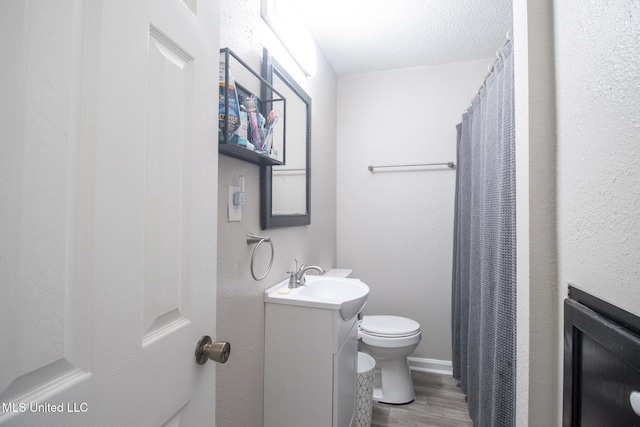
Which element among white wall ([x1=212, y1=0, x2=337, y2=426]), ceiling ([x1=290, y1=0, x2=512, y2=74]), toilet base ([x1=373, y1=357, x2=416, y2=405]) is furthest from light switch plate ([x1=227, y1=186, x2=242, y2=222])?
toilet base ([x1=373, y1=357, x2=416, y2=405])

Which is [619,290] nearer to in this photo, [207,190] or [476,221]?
[207,190]

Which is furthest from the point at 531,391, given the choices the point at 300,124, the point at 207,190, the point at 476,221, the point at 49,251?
the point at 300,124

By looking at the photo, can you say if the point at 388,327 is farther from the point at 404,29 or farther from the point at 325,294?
the point at 404,29

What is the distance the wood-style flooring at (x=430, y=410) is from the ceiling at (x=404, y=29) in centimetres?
245

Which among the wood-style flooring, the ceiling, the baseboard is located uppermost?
the ceiling

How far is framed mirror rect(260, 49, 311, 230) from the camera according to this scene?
1.35 m

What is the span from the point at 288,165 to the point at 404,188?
120 centimetres

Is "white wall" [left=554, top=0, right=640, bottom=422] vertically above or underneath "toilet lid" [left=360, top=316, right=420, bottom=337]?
above

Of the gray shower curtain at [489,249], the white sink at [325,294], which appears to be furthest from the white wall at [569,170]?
the white sink at [325,294]

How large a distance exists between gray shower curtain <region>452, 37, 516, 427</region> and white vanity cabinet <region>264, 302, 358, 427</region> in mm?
653

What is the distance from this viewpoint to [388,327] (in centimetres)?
196

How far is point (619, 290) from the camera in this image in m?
0.61

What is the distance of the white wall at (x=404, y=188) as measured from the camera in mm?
2350

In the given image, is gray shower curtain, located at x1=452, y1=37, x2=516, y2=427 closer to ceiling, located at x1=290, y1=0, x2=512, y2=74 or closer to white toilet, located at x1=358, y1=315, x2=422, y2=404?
white toilet, located at x1=358, y1=315, x2=422, y2=404
